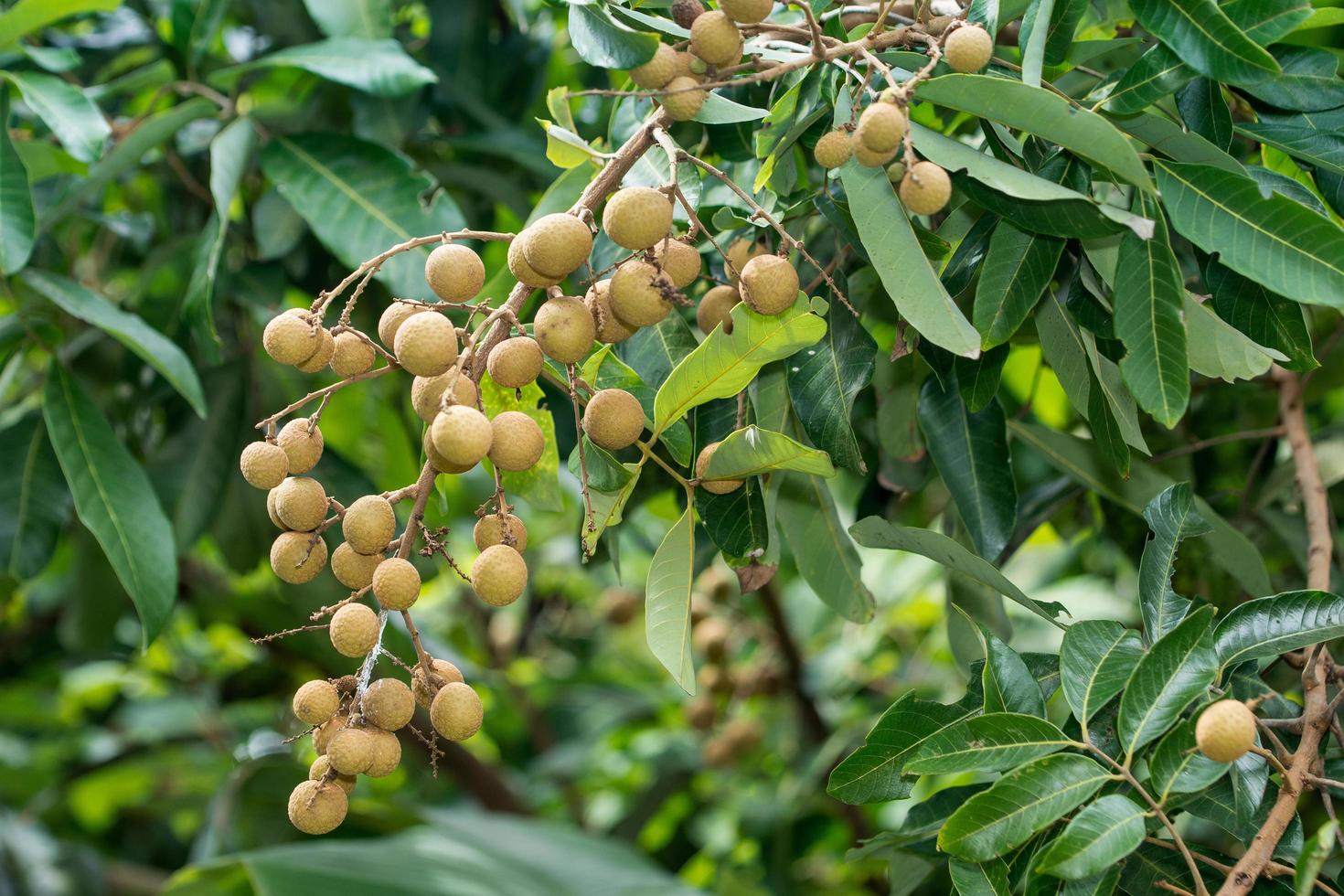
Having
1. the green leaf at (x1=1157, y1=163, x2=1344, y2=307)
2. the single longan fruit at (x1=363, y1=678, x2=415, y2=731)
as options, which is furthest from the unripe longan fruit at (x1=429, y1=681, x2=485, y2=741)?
the green leaf at (x1=1157, y1=163, x2=1344, y2=307)

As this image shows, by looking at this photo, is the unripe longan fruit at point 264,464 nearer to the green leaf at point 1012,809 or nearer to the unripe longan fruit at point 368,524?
the unripe longan fruit at point 368,524

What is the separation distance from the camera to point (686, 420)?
80 cm

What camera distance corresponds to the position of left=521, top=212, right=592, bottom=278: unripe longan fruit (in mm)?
584

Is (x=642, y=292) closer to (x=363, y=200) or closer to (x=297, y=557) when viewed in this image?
(x=297, y=557)

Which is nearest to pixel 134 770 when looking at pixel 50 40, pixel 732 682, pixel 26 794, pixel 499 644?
pixel 26 794

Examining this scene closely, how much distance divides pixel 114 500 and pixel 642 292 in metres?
0.63

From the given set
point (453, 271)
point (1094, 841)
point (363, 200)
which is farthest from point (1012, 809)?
point (363, 200)

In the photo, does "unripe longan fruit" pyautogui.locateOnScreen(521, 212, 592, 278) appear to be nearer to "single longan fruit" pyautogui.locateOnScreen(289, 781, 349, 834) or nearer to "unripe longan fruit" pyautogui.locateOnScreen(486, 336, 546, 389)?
"unripe longan fruit" pyautogui.locateOnScreen(486, 336, 546, 389)

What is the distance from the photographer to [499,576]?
60cm

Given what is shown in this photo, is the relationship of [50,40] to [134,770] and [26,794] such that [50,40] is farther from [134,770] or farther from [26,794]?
[26,794]

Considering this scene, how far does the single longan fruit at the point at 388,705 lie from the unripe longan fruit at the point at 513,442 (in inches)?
4.8

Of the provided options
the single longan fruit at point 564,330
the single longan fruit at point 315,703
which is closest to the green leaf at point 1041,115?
the single longan fruit at point 564,330

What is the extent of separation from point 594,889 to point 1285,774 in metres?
0.83

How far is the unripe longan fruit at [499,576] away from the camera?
601mm
